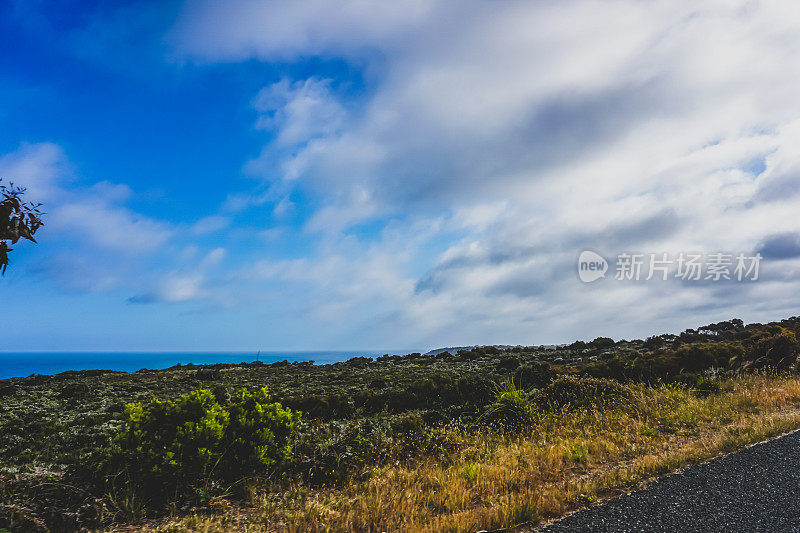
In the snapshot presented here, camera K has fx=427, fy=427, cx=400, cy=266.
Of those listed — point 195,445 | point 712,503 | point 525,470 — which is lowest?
point 712,503

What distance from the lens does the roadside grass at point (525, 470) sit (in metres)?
5.62

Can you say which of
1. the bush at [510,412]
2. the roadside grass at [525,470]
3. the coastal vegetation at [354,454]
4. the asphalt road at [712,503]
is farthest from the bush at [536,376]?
the asphalt road at [712,503]

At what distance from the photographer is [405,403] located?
48.3 feet

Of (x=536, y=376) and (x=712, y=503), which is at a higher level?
(x=536, y=376)

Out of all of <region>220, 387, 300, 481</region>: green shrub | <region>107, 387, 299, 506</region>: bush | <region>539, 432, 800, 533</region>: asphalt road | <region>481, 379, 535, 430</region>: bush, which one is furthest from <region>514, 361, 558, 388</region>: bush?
<region>107, 387, 299, 506</region>: bush

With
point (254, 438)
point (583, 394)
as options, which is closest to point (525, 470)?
point (254, 438)

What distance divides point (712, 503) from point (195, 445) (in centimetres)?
770

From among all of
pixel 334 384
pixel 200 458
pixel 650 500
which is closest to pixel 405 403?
pixel 334 384

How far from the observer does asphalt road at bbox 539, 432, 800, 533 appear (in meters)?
5.14

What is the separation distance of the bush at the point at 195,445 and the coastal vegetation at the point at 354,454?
0.02m

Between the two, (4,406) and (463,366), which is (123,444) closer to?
(4,406)

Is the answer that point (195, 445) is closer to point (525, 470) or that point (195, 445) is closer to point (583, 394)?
point (525, 470)

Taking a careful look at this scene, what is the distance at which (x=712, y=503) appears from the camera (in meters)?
5.70

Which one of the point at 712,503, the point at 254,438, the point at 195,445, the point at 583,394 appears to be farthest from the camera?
the point at 583,394
